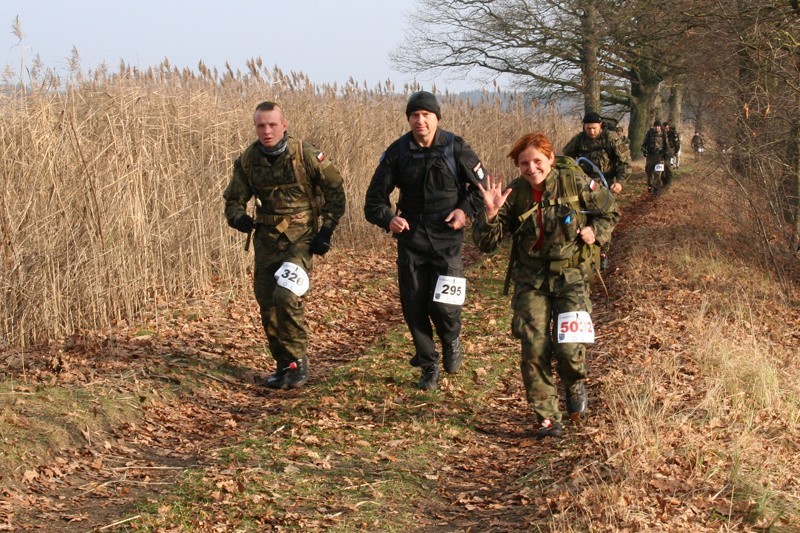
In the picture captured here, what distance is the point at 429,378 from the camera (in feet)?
25.5

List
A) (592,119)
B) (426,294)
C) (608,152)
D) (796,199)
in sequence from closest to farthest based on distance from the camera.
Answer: (426,294)
(592,119)
(796,199)
(608,152)

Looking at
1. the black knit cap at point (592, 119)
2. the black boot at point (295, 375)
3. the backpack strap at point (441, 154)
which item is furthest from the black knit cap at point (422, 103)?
the black knit cap at point (592, 119)

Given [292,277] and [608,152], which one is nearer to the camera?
[292,277]

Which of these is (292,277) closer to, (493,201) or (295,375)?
(295,375)

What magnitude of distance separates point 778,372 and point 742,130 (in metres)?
6.09

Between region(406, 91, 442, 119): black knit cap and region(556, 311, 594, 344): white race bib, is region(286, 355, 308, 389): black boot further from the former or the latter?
region(556, 311, 594, 344): white race bib

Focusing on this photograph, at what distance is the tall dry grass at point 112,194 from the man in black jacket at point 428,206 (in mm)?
2724

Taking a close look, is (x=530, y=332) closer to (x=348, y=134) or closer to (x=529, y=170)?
(x=529, y=170)

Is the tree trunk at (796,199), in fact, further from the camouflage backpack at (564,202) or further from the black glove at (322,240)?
the black glove at (322,240)

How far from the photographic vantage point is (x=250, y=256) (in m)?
11.9

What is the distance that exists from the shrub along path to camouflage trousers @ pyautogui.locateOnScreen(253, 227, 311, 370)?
0.37 metres

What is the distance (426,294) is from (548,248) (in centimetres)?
138

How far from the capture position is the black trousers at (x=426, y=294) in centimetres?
744

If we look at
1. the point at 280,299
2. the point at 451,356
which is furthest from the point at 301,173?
the point at 451,356
